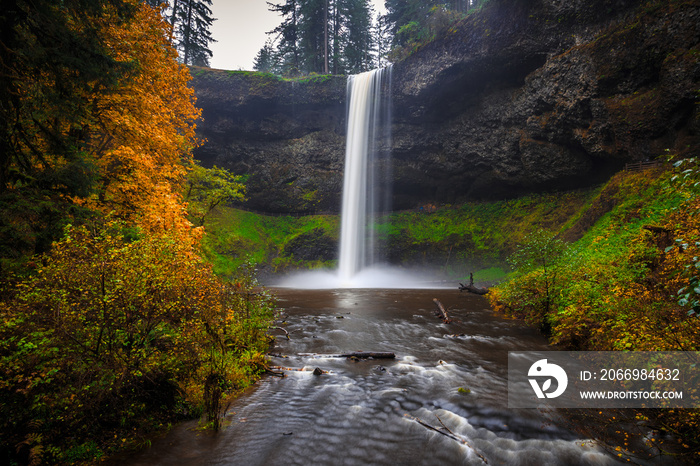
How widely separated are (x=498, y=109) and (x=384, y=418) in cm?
2918

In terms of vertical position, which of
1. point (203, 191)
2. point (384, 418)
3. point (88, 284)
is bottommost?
point (384, 418)

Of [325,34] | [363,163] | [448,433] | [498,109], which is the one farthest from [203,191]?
[325,34]

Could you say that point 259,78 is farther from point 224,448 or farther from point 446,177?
point 224,448

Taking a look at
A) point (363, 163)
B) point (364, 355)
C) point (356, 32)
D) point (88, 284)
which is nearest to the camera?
point (88, 284)

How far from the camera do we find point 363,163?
3228 cm

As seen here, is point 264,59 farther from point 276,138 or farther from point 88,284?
point 88,284

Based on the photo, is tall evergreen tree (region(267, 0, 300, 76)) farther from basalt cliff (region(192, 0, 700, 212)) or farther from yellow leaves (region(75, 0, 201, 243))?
yellow leaves (region(75, 0, 201, 243))

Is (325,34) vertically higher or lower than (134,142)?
higher

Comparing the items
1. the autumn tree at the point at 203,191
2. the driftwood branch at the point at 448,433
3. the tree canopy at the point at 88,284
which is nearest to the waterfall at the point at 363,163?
the autumn tree at the point at 203,191

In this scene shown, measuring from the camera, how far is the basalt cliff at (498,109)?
Result: 57.2ft

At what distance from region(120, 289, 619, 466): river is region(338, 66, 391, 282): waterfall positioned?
75.3ft

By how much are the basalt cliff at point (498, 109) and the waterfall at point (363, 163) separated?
148 cm

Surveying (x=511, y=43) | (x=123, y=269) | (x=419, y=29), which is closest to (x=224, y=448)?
(x=123, y=269)

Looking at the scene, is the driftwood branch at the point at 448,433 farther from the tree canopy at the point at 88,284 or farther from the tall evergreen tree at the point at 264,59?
the tall evergreen tree at the point at 264,59
